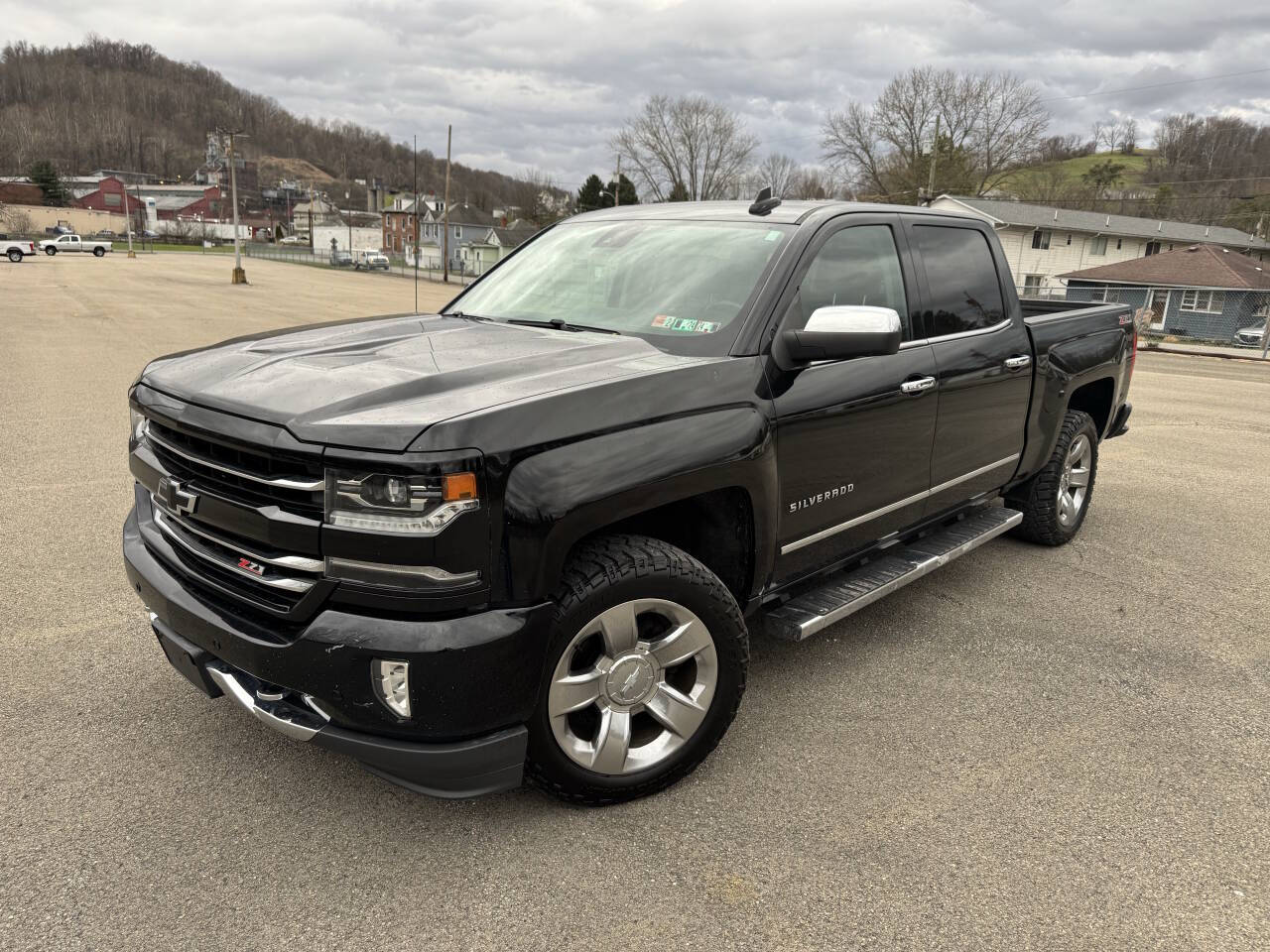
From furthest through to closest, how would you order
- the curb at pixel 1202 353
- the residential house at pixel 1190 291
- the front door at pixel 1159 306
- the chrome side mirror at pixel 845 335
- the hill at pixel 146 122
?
the hill at pixel 146 122 < the front door at pixel 1159 306 < the residential house at pixel 1190 291 < the curb at pixel 1202 353 < the chrome side mirror at pixel 845 335

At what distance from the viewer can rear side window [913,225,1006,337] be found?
3902 millimetres

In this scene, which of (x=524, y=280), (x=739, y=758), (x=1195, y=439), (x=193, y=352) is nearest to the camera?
(x=739, y=758)

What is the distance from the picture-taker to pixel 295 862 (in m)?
2.38

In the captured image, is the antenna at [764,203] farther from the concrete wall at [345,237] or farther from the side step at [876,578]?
the concrete wall at [345,237]

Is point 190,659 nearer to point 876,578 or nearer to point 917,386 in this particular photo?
point 876,578

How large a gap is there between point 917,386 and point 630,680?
5.98ft

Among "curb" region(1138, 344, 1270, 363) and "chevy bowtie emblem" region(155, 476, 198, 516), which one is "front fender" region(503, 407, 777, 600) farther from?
"curb" region(1138, 344, 1270, 363)

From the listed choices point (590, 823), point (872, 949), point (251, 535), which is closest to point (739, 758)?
point (590, 823)

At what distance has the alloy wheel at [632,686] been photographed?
96.8 inches

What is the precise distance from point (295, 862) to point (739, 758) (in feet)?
4.67

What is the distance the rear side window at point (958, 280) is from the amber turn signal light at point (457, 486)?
249 centimetres

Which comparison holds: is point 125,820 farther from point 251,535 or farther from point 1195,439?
point 1195,439

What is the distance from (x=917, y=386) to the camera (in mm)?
3553

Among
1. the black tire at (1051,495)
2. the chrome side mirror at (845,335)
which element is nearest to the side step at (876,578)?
the black tire at (1051,495)
